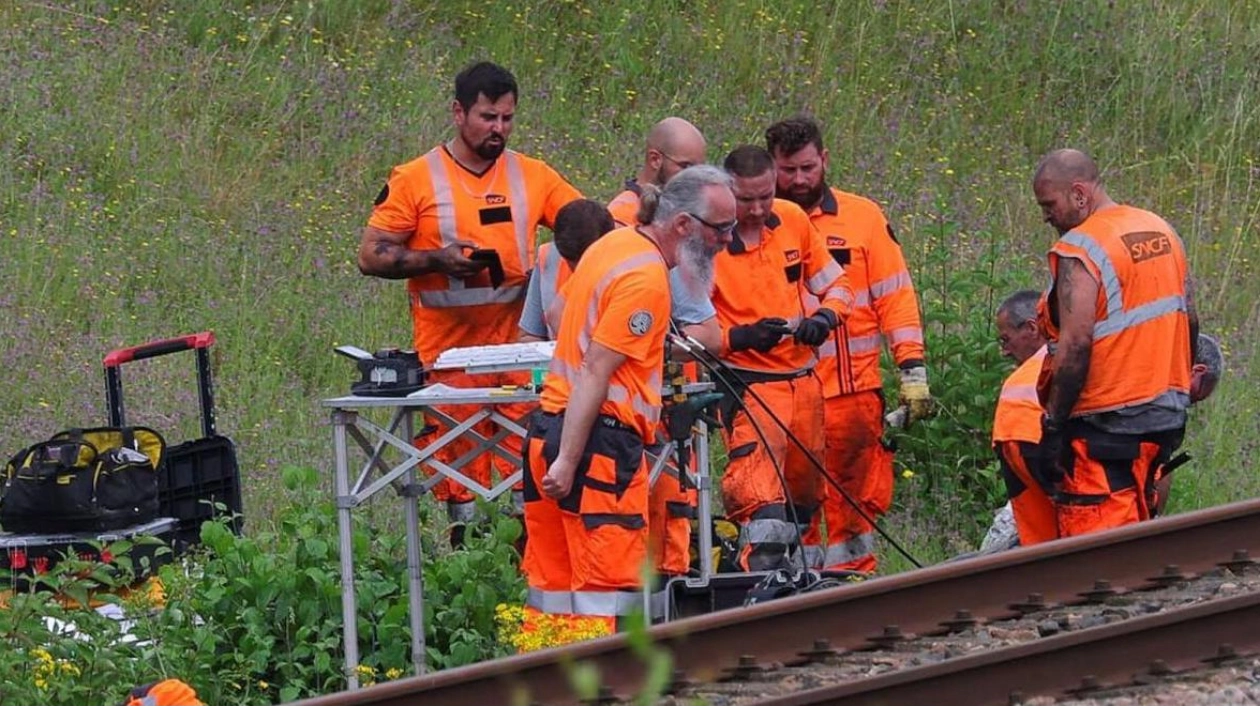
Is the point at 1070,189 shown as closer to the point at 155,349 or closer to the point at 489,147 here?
the point at 489,147

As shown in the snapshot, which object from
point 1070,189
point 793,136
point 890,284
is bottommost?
point 890,284

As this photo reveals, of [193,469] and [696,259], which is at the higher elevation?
[696,259]

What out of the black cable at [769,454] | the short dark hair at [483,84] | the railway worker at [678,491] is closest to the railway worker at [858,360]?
the black cable at [769,454]

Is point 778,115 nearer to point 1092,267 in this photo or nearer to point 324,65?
point 324,65

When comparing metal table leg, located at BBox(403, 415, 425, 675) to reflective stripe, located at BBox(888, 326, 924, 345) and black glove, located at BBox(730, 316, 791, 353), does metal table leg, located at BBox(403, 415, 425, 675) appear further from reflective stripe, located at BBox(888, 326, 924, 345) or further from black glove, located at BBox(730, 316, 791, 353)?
reflective stripe, located at BBox(888, 326, 924, 345)

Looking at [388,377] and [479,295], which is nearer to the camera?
[388,377]

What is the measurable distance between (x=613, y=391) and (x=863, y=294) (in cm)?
286

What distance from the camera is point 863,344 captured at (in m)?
9.62

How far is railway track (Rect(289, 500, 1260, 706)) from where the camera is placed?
597 cm

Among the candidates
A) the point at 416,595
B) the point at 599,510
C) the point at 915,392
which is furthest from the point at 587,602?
the point at 915,392

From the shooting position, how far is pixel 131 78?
46.7 ft

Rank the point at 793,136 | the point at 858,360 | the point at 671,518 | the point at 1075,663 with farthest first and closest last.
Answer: the point at 858,360, the point at 793,136, the point at 671,518, the point at 1075,663

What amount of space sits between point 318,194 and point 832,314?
18.4 ft

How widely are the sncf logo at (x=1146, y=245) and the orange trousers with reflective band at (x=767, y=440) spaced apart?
67.4 inches
